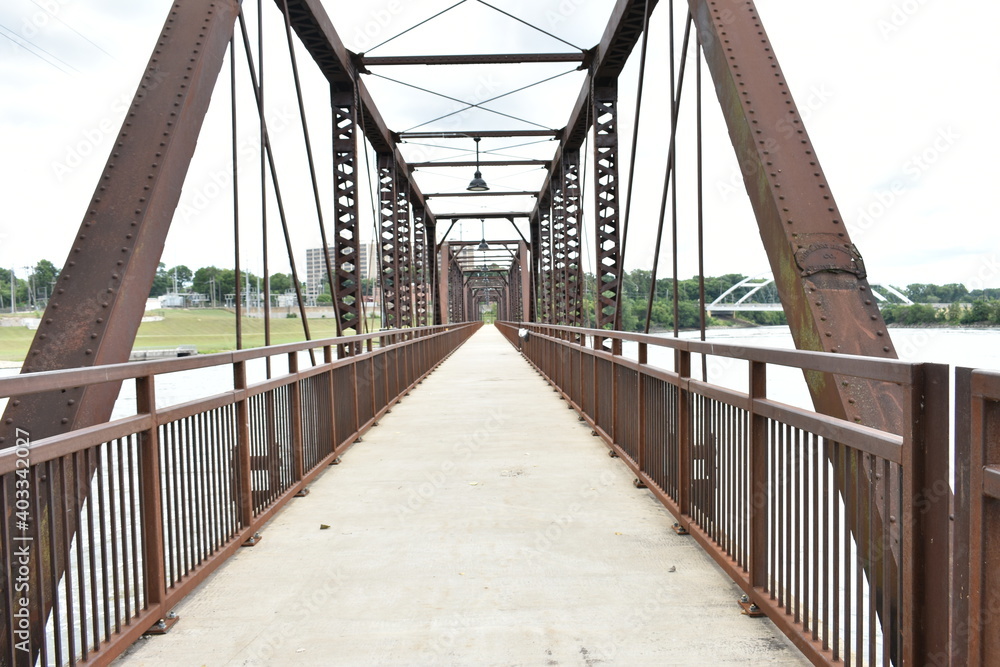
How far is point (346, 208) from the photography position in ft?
39.3

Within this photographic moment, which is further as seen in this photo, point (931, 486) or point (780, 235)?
point (780, 235)

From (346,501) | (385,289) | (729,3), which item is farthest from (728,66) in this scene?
(385,289)

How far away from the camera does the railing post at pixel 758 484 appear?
296 centimetres

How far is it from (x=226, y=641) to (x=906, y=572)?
245cm

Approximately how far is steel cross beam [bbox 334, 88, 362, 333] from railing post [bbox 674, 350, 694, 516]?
8357 mm

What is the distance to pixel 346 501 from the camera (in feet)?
16.4

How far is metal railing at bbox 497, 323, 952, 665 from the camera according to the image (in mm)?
1818

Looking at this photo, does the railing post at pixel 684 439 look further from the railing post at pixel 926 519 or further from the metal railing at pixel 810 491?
the railing post at pixel 926 519

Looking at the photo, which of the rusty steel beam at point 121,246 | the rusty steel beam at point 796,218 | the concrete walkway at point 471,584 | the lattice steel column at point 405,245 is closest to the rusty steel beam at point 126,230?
the rusty steel beam at point 121,246

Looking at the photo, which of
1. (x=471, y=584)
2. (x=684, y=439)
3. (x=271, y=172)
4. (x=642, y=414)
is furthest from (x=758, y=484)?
(x=271, y=172)

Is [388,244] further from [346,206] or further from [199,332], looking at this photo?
[199,332]

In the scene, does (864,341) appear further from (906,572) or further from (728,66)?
(728,66)

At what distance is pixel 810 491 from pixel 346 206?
9.95 metres

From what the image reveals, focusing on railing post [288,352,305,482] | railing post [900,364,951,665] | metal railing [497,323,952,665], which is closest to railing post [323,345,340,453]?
railing post [288,352,305,482]
